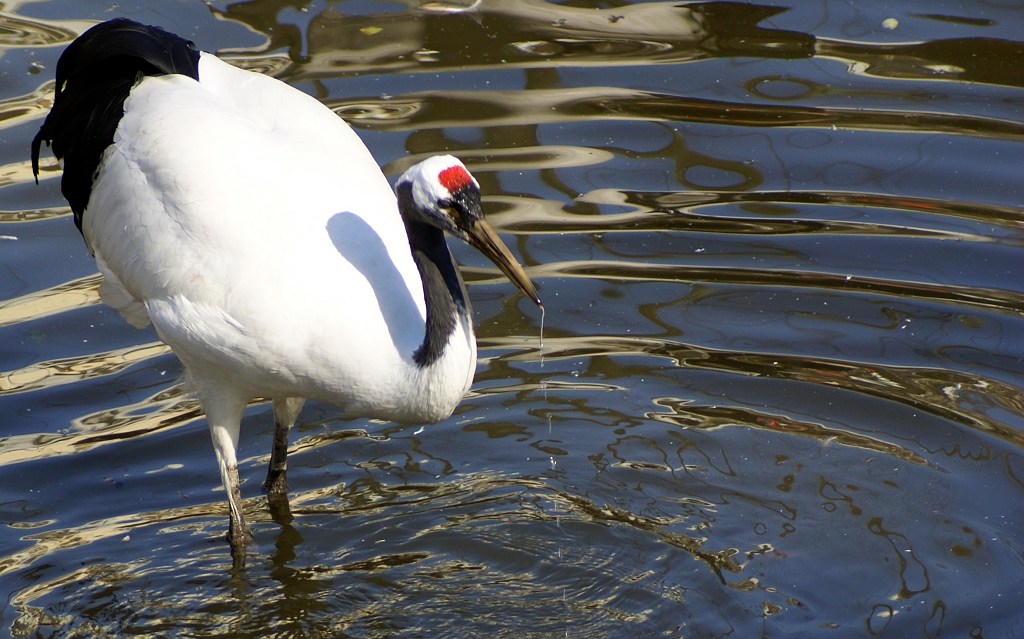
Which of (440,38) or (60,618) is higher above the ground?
(440,38)

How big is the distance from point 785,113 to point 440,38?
7.83 feet

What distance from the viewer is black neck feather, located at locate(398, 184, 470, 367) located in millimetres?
4793

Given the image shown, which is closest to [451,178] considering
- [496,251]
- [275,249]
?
[496,251]

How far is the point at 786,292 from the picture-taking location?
265 inches

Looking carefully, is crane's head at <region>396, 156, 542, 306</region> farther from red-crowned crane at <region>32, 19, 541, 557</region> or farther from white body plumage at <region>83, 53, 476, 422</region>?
white body plumage at <region>83, 53, 476, 422</region>

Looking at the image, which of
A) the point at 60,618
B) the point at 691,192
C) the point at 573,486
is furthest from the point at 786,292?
the point at 60,618

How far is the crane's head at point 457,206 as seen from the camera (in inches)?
187

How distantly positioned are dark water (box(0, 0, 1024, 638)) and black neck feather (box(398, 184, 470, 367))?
950mm

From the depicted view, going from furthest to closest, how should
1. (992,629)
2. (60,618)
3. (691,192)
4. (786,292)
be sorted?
(691,192)
(786,292)
(60,618)
(992,629)

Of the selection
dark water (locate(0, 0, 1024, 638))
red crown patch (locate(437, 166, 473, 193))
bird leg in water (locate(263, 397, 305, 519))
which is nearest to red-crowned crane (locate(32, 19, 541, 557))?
red crown patch (locate(437, 166, 473, 193))

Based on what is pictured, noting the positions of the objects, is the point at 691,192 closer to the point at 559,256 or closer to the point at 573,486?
the point at 559,256

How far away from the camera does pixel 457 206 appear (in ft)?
15.6

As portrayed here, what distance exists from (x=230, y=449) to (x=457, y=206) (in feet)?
4.66

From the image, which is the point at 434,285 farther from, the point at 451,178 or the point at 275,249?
the point at 275,249
